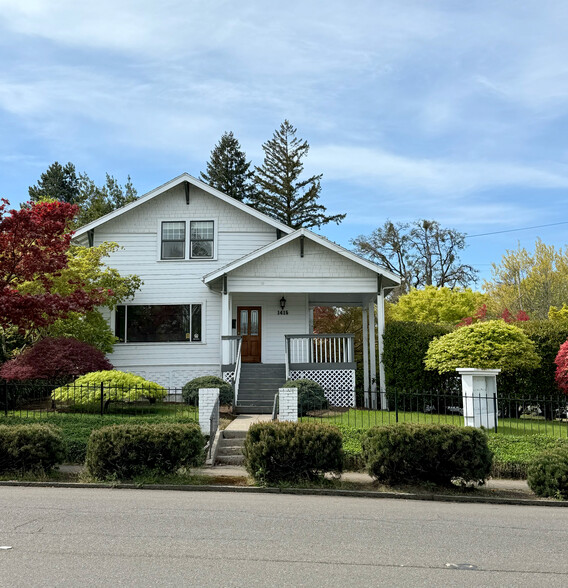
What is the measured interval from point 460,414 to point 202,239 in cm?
1072

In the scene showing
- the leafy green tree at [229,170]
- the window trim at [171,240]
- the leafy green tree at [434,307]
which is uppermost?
the leafy green tree at [229,170]

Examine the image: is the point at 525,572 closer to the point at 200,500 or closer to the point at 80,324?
the point at 200,500

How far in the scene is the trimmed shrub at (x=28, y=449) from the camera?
1097 cm

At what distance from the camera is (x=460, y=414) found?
18359 mm

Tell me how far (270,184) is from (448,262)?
14.7 metres

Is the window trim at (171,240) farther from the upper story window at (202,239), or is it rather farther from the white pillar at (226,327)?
the white pillar at (226,327)

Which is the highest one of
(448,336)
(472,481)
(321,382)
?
(448,336)

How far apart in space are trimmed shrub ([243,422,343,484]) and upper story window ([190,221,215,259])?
12.8m

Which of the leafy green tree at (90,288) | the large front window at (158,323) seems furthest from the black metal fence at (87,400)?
the large front window at (158,323)

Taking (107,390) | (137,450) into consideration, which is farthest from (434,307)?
(137,450)

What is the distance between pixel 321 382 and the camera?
65.6ft

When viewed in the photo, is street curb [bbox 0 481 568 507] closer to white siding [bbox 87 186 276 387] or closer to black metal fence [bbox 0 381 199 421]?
black metal fence [bbox 0 381 199 421]

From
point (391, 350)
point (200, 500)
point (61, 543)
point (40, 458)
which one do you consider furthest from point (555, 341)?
point (61, 543)

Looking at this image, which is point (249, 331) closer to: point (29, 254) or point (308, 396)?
point (308, 396)
